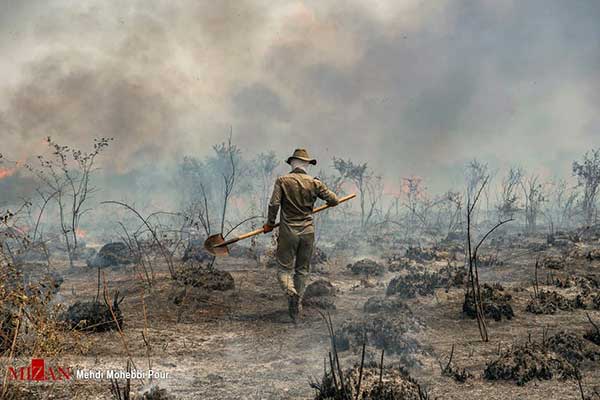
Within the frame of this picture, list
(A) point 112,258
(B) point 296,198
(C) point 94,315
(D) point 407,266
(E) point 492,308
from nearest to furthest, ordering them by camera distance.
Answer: (C) point 94,315, (B) point 296,198, (E) point 492,308, (D) point 407,266, (A) point 112,258

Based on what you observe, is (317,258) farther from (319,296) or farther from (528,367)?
(528,367)

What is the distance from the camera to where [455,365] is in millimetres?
4195

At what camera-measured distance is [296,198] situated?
6039mm

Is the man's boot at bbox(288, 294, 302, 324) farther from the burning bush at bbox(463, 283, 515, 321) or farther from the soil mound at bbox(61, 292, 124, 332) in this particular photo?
the burning bush at bbox(463, 283, 515, 321)

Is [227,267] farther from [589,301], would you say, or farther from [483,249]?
[483,249]

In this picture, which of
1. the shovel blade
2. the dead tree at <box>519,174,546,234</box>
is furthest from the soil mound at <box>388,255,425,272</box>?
the dead tree at <box>519,174,546,234</box>

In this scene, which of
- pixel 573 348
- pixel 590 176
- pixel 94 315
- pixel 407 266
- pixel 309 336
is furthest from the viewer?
pixel 590 176

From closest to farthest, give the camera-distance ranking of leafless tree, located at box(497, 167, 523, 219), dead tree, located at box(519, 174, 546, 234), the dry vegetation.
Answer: the dry vegetation, leafless tree, located at box(497, 167, 523, 219), dead tree, located at box(519, 174, 546, 234)

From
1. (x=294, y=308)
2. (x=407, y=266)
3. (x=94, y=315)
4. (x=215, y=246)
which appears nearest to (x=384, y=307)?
(x=294, y=308)

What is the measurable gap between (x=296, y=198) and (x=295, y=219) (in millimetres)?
340

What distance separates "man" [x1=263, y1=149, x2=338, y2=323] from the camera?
6.01 metres

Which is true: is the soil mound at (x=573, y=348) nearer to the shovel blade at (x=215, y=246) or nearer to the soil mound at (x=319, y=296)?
the soil mound at (x=319, y=296)

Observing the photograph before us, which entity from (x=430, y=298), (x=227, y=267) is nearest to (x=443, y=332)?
(x=430, y=298)

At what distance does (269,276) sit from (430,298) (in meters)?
4.36
